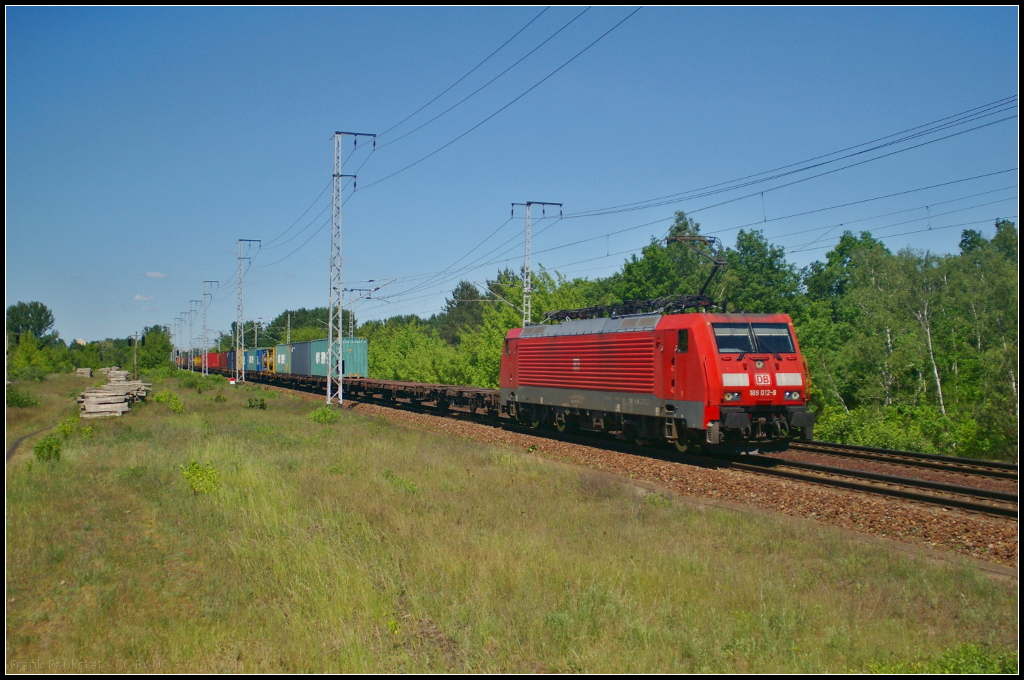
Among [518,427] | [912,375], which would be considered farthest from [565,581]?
[912,375]

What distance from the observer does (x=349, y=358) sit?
46156 millimetres

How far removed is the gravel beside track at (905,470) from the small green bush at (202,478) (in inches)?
485

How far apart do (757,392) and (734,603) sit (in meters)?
9.57

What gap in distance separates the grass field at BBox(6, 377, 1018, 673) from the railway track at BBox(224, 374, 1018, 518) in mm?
3256

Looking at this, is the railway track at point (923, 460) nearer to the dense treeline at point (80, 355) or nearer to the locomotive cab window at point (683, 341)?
the locomotive cab window at point (683, 341)

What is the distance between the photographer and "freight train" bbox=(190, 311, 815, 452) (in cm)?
1586

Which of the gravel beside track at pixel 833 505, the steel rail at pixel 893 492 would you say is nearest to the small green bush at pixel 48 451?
the gravel beside track at pixel 833 505

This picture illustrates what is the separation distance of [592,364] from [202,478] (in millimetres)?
11040

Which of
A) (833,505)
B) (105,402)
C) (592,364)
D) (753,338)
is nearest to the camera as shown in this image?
(833,505)

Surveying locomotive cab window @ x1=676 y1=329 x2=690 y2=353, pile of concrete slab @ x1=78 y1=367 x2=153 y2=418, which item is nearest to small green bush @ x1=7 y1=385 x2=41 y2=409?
pile of concrete slab @ x1=78 y1=367 x2=153 y2=418

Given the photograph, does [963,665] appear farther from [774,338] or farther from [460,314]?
[460,314]

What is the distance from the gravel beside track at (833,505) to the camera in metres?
9.84

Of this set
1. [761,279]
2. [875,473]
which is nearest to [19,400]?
[875,473]

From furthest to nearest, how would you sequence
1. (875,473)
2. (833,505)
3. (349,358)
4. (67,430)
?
(349,358), (67,430), (875,473), (833,505)
